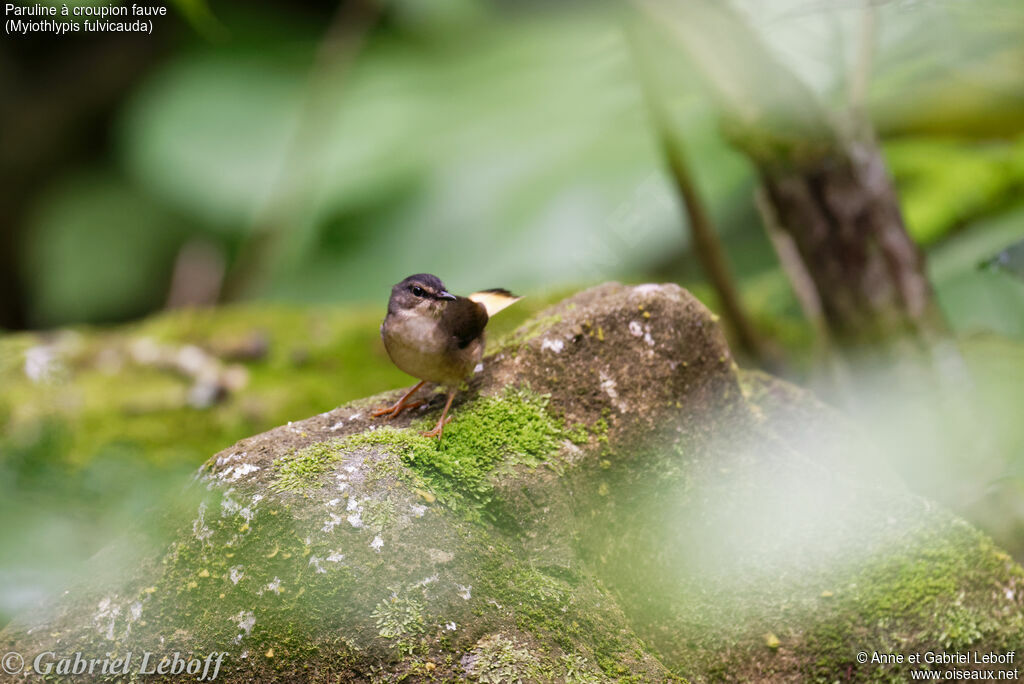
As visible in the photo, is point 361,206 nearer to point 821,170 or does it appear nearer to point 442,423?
point 821,170

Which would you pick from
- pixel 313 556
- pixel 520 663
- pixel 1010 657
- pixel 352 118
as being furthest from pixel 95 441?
pixel 1010 657

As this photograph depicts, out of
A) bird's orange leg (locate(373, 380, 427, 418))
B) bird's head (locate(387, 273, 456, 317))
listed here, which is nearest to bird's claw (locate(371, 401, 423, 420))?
bird's orange leg (locate(373, 380, 427, 418))

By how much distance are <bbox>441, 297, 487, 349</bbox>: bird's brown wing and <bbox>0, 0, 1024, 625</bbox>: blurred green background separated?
472mm

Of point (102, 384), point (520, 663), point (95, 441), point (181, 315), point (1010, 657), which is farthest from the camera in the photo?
point (181, 315)

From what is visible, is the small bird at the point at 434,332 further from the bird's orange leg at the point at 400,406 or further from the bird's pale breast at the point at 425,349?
the bird's orange leg at the point at 400,406

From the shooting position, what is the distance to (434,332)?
6.07 feet

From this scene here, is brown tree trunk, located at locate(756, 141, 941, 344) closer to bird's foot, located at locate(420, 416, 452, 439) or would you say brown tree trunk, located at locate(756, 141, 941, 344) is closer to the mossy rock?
the mossy rock

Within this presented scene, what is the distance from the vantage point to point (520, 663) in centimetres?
156

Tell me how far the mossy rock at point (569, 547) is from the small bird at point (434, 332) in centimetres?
10

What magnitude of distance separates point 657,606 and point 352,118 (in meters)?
4.09

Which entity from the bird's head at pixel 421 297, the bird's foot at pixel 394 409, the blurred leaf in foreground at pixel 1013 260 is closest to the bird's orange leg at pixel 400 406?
the bird's foot at pixel 394 409

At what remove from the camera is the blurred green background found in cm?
277

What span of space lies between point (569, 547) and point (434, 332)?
0.56 m

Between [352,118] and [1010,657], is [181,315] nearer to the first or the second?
[352,118]
